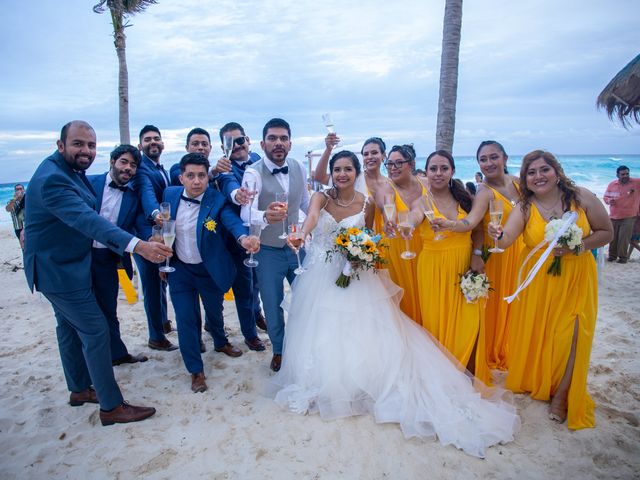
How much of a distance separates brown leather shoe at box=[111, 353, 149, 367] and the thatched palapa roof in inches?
402

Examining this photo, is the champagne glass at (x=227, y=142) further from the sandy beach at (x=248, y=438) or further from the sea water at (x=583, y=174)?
the sea water at (x=583, y=174)

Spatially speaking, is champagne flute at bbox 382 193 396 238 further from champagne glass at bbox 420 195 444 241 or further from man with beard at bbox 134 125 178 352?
man with beard at bbox 134 125 178 352

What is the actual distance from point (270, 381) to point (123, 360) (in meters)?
2.19

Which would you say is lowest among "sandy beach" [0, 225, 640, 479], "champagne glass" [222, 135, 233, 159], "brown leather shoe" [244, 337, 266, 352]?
"sandy beach" [0, 225, 640, 479]

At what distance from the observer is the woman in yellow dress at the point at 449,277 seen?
13.6 feet

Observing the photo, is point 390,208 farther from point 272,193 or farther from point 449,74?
point 449,74

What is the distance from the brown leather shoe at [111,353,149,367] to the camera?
507 centimetres

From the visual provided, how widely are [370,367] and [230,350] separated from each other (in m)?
2.22

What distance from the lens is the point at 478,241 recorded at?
172 inches

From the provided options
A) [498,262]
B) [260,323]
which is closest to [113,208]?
[260,323]

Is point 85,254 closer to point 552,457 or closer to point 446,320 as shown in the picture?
point 446,320

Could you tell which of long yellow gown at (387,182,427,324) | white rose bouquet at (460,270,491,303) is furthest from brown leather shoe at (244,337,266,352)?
white rose bouquet at (460,270,491,303)

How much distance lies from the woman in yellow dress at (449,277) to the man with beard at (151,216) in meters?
3.27

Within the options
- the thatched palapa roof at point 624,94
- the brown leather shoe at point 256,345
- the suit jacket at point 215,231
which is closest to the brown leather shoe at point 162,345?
the brown leather shoe at point 256,345
